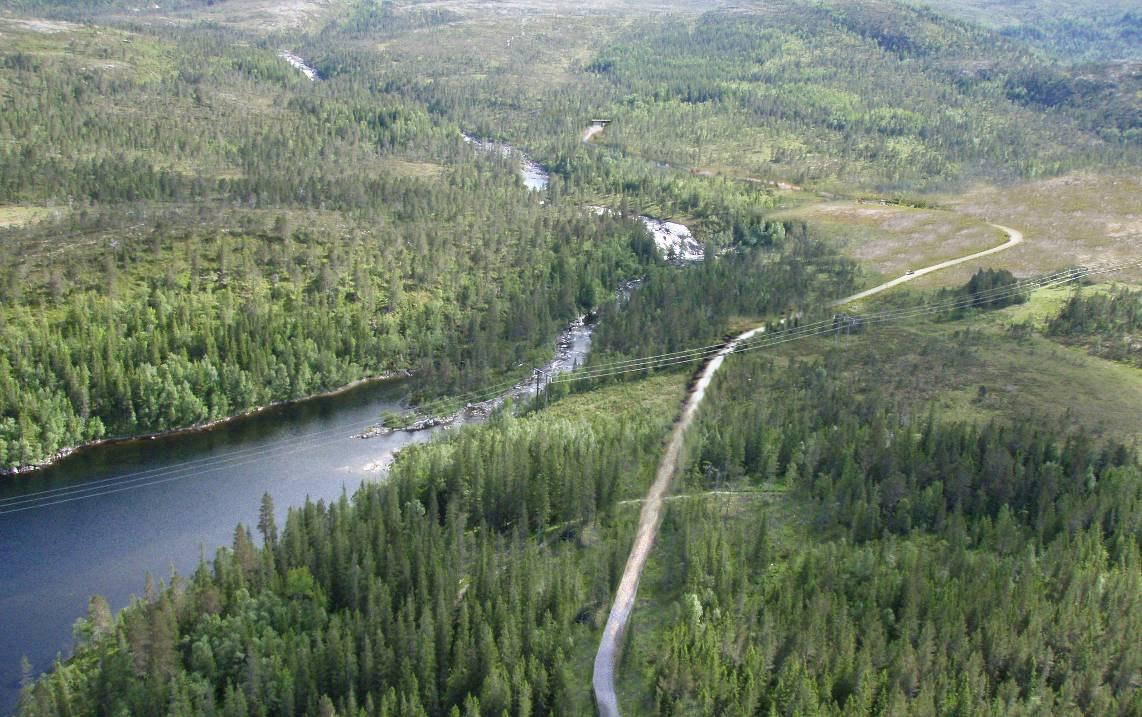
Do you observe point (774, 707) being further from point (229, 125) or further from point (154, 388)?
point (229, 125)

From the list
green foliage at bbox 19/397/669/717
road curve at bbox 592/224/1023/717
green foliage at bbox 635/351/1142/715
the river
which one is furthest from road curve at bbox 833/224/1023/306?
green foliage at bbox 19/397/669/717

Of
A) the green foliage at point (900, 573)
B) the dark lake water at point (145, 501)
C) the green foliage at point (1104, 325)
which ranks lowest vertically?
the dark lake water at point (145, 501)

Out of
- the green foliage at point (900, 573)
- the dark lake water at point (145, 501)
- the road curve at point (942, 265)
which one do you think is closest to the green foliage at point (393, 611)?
the green foliage at point (900, 573)

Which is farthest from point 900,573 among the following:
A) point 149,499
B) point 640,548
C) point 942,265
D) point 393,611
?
point 942,265

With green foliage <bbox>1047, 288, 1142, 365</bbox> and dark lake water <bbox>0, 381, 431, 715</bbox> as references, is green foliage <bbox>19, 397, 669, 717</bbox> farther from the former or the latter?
green foliage <bbox>1047, 288, 1142, 365</bbox>

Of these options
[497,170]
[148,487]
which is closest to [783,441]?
[148,487]

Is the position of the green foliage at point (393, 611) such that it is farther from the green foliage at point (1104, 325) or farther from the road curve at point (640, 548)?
the green foliage at point (1104, 325)

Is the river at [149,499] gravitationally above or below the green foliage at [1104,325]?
below
